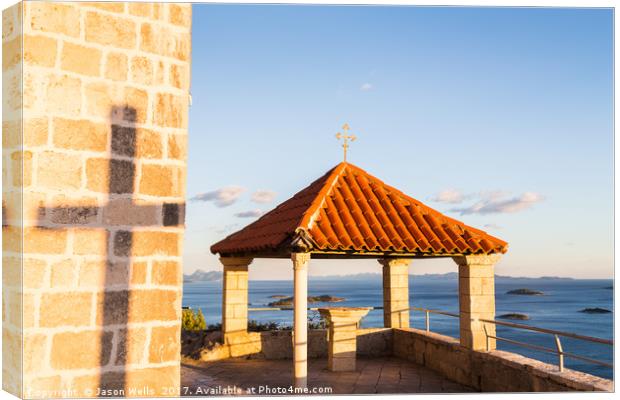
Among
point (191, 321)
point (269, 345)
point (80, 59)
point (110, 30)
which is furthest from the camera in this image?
point (191, 321)

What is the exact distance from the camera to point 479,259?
9.04m

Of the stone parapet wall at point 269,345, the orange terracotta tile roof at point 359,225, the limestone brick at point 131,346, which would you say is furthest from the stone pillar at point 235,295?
the limestone brick at point 131,346

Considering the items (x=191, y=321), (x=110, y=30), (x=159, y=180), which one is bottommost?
(x=191, y=321)


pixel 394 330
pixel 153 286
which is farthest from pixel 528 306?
pixel 153 286

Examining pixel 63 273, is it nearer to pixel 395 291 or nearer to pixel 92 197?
pixel 92 197

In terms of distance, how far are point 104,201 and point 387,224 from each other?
5516 mm

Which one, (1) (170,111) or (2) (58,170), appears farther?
(1) (170,111)

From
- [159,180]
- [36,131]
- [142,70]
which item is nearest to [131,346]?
[159,180]

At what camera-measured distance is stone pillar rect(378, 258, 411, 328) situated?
11.8 metres

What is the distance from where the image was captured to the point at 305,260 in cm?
786

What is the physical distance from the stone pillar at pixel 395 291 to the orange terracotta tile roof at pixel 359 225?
7.59 ft

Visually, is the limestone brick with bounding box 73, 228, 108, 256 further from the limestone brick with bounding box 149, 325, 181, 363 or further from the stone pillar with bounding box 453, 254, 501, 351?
the stone pillar with bounding box 453, 254, 501, 351

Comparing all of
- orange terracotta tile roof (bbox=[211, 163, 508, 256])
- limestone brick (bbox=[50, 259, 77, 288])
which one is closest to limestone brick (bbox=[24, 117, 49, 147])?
limestone brick (bbox=[50, 259, 77, 288])

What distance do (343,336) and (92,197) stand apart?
6.77m
